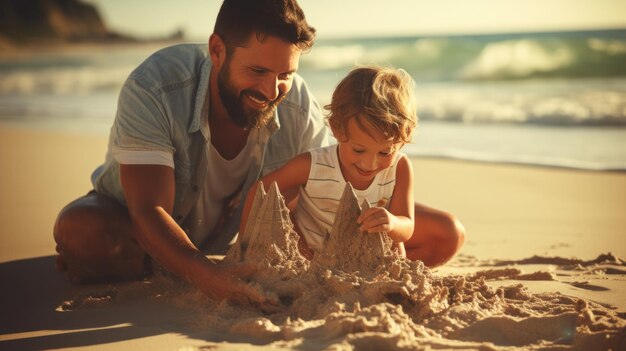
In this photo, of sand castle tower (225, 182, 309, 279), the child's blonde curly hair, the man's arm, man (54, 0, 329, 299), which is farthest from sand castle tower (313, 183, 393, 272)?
man (54, 0, 329, 299)

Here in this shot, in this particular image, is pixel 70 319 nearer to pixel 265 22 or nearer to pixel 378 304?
pixel 378 304

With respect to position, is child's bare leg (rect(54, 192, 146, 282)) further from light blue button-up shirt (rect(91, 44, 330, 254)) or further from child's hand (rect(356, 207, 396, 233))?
child's hand (rect(356, 207, 396, 233))

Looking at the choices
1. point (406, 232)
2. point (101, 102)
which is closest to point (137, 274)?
point (406, 232)

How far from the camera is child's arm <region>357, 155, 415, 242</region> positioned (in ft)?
10.1

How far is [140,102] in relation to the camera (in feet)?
11.9

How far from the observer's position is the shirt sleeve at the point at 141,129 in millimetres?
3455

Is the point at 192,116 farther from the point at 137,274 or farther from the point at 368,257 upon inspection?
the point at 368,257

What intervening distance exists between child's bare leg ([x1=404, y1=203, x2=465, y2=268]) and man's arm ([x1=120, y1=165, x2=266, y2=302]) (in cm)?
135

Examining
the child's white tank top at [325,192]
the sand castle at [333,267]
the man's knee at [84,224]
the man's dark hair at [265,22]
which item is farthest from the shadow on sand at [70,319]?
the man's dark hair at [265,22]

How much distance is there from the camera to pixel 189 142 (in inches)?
148

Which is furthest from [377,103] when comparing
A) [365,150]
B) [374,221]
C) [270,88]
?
[374,221]

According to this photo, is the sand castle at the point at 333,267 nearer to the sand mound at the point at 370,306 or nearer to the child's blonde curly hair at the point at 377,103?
the sand mound at the point at 370,306

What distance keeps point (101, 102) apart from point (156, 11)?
51.3 ft

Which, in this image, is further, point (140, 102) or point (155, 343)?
point (140, 102)
